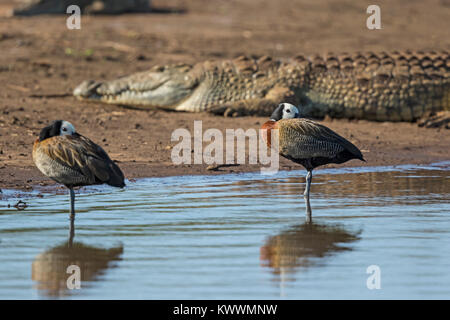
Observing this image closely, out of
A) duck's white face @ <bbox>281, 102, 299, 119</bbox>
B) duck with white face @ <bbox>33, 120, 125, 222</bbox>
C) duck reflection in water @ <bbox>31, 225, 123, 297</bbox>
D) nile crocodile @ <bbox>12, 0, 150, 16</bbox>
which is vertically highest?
nile crocodile @ <bbox>12, 0, 150, 16</bbox>

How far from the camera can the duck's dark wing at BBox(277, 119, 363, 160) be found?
670 centimetres

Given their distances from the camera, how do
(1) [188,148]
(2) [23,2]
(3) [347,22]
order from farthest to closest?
1. (3) [347,22]
2. (2) [23,2]
3. (1) [188,148]

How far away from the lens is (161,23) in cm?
1720

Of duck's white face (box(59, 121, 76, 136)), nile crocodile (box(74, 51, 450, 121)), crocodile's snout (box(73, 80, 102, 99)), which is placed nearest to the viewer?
duck's white face (box(59, 121, 76, 136))

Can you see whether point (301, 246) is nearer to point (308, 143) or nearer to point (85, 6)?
point (308, 143)

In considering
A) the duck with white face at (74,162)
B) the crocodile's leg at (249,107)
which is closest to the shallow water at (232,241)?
the duck with white face at (74,162)

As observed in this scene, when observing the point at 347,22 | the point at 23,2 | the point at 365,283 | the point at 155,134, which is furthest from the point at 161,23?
the point at 365,283

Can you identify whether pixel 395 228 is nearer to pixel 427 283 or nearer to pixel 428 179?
pixel 427 283

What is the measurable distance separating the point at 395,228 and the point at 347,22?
1355 centimetres

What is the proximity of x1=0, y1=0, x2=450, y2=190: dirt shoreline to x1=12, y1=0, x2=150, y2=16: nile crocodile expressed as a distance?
0.96ft

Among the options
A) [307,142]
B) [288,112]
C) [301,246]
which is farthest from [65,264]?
[288,112]

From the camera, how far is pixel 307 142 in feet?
22.0

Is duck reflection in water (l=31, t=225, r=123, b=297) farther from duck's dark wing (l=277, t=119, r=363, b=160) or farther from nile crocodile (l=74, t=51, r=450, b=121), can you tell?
nile crocodile (l=74, t=51, r=450, b=121)

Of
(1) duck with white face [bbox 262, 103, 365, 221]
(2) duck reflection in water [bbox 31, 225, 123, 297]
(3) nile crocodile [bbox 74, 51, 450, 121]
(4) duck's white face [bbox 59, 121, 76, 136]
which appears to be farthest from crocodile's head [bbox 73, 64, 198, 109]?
(2) duck reflection in water [bbox 31, 225, 123, 297]
